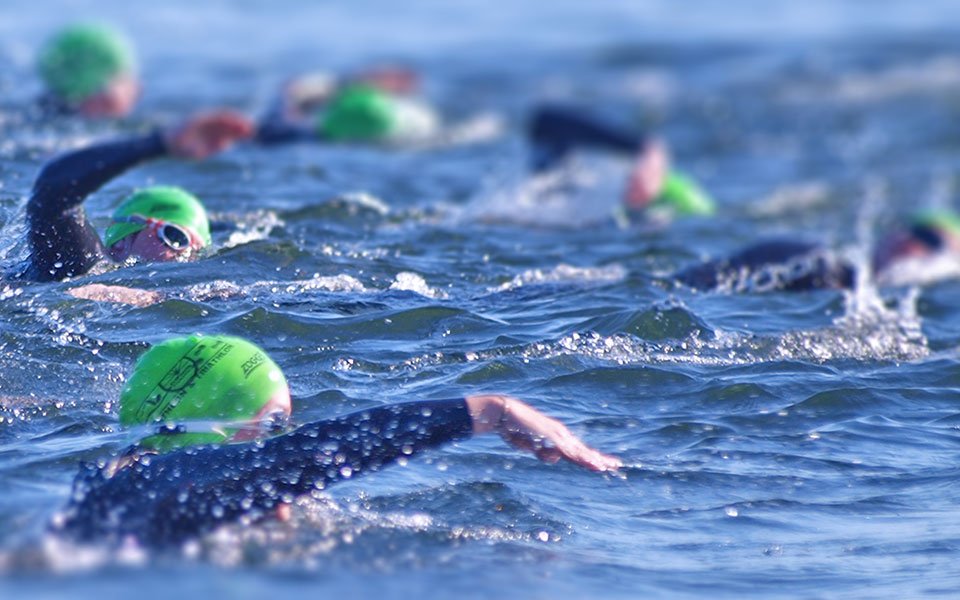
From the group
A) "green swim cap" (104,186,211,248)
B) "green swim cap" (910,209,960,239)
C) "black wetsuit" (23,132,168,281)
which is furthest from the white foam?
"green swim cap" (910,209,960,239)

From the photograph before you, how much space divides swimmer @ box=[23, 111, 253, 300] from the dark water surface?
5.6 inches

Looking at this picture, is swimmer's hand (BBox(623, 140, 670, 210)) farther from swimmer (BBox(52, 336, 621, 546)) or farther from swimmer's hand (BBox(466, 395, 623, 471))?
swimmer's hand (BBox(466, 395, 623, 471))

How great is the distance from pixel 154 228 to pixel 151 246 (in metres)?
0.10

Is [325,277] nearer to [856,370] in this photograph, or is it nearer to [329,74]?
[856,370]

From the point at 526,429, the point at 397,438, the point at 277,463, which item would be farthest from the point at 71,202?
the point at 526,429

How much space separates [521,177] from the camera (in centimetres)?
1362

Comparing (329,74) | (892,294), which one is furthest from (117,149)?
(329,74)

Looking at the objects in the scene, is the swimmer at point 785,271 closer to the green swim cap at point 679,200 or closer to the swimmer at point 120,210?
the green swim cap at point 679,200

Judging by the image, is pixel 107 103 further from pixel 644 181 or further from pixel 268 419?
pixel 268 419

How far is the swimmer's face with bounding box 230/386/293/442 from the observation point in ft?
19.8

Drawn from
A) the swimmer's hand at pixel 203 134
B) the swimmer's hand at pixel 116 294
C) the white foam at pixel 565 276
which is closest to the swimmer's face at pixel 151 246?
the swimmer's hand at pixel 116 294

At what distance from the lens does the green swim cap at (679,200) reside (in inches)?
526

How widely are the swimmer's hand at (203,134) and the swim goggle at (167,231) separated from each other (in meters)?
0.41

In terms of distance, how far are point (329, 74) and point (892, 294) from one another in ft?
45.8
